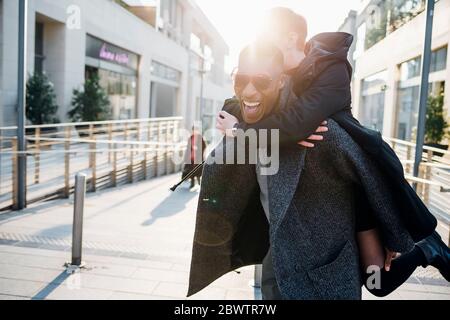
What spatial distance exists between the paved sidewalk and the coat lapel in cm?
181

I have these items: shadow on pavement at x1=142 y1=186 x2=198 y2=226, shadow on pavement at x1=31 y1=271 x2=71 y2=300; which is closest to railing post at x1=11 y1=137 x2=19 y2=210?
shadow on pavement at x1=142 y1=186 x2=198 y2=226

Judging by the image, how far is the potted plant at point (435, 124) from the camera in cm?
1263

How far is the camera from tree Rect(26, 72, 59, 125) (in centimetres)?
1414

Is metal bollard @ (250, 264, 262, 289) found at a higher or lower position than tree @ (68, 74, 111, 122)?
lower

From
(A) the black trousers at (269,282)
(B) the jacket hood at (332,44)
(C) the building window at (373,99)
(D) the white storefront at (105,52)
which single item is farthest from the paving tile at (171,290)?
(C) the building window at (373,99)

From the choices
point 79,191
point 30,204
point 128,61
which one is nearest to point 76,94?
point 128,61

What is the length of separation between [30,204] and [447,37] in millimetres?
12371

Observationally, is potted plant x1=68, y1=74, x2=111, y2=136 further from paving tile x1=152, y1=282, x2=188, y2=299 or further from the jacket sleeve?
the jacket sleeve

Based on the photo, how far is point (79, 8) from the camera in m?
17.9

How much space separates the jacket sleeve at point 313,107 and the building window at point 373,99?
66.9 ft

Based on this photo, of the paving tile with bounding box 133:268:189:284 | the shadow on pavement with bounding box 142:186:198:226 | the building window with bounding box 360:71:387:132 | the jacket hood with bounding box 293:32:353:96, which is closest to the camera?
the jacket hood with bounding box 293:32:353:96

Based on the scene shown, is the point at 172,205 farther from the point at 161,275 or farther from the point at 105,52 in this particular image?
the point at 105,52

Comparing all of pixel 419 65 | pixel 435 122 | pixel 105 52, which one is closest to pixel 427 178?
pixel 435 122

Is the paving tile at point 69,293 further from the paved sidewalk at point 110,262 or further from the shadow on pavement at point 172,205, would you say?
the shadow on pavement at point 172,205
